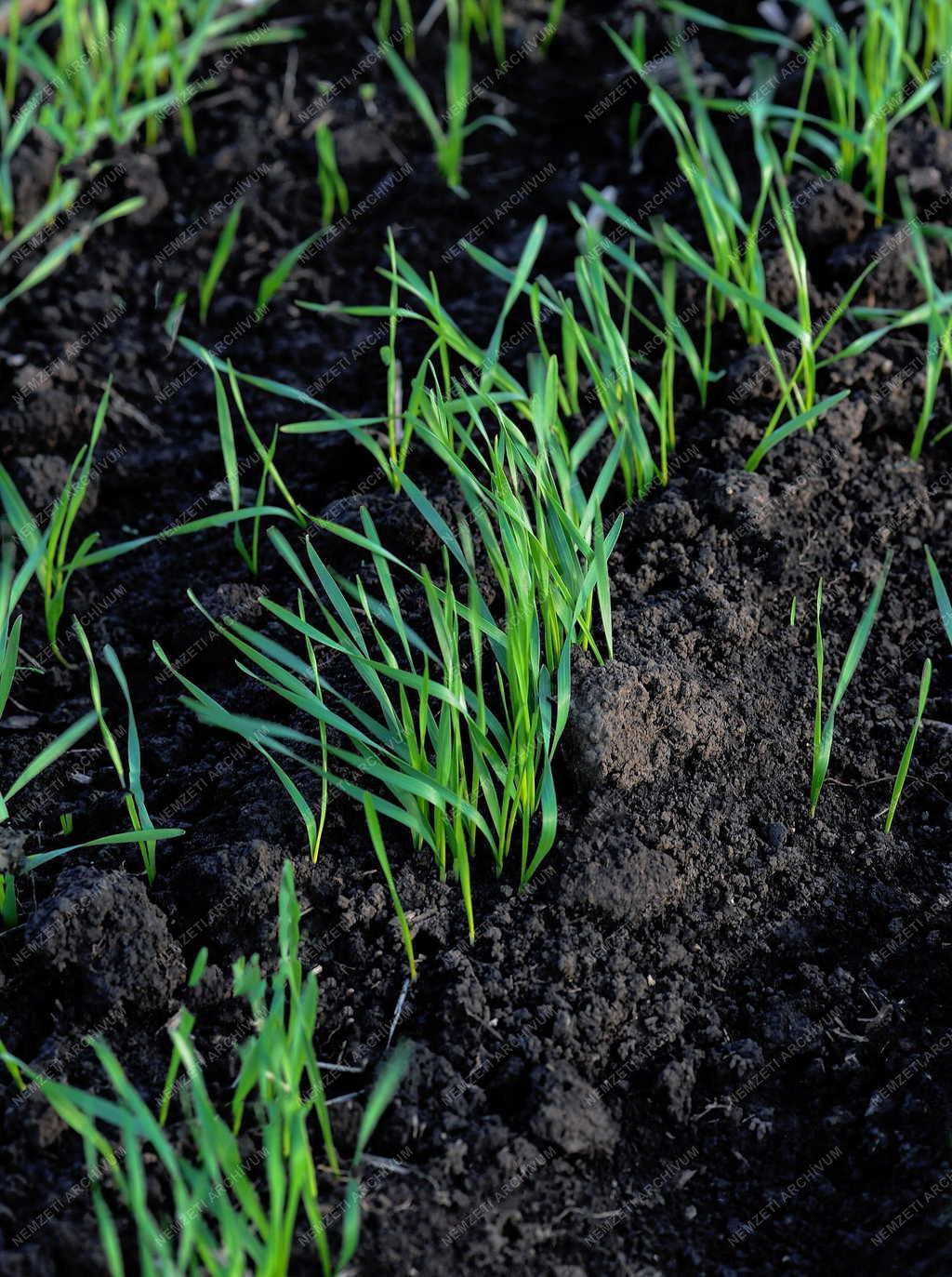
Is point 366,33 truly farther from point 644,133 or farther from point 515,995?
point 515,995

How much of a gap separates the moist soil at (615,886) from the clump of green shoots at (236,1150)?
46 millimetres

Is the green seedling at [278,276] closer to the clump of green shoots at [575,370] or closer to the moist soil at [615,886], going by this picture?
the moist soil at [615,886]

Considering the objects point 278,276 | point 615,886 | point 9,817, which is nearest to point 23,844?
point 9,817

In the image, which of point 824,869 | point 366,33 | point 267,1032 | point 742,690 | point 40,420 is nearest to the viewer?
point 267,1032

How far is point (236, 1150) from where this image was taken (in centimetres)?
152

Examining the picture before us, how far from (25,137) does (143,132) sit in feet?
0.90

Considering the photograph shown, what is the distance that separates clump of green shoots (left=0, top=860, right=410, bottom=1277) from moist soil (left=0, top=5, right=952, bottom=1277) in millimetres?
46

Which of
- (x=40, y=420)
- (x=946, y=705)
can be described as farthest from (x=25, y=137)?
(x=946, y=705)

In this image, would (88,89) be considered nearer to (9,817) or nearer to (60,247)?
(60,247)

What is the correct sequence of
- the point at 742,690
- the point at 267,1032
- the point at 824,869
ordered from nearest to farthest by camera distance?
the point at 267,1032 → the point at 824,869 → the point at 742,690

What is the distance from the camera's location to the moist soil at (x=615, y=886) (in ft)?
5.31

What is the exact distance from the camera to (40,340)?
281cm

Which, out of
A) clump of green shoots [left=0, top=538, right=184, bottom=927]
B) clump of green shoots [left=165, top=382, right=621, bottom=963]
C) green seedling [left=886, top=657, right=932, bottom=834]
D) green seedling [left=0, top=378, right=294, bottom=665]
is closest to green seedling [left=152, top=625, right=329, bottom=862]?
clump of green shoots [left=165, top=382, right=621, bottom=963]

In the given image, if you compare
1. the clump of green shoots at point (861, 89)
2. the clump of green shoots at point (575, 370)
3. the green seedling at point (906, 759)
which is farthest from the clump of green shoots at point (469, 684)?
the clump of green shoots at point (861, 89)
